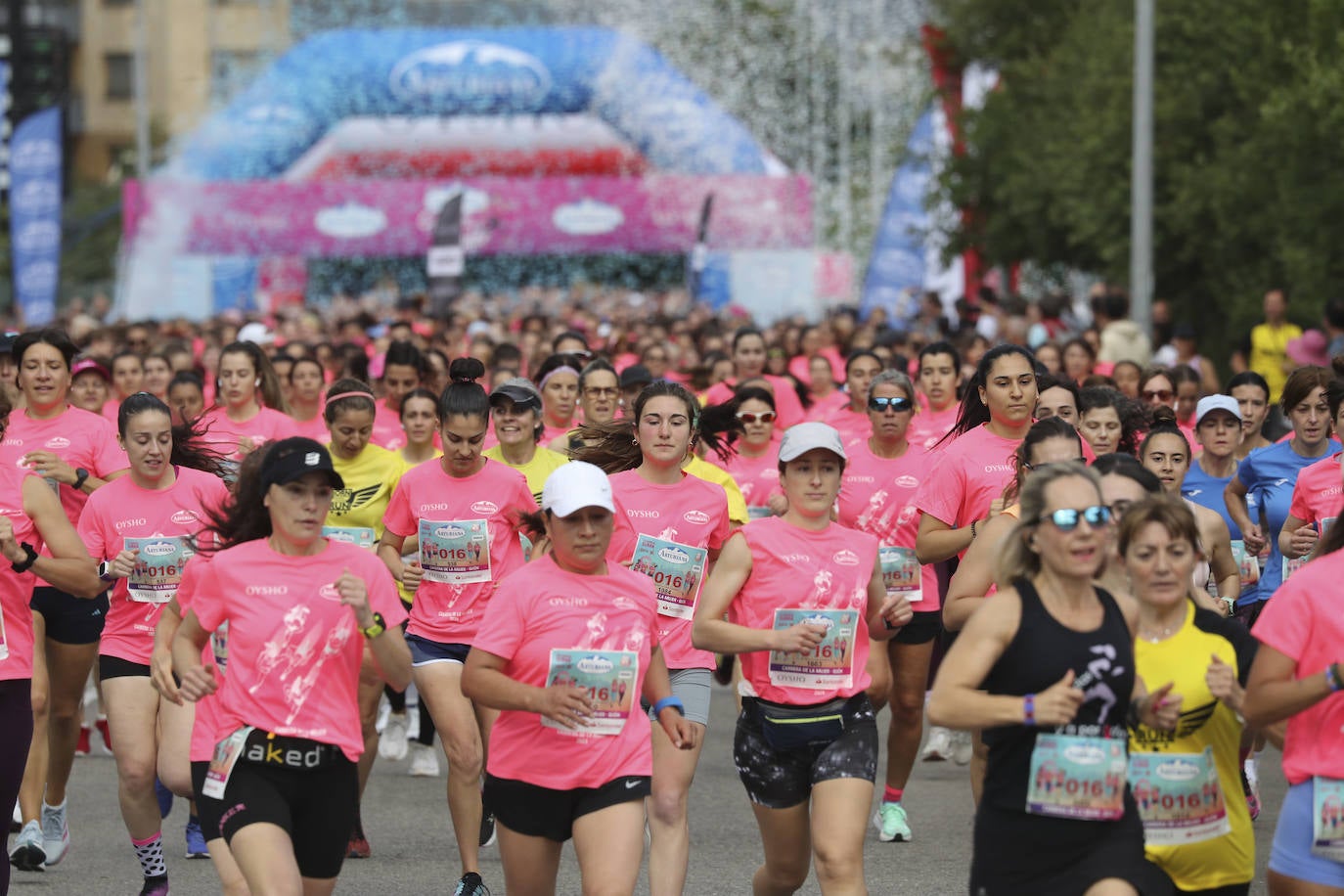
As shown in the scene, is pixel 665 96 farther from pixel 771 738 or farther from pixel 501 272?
pixel 771 738

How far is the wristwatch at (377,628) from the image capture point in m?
6.18

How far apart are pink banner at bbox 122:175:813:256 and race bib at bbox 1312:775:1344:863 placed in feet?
131

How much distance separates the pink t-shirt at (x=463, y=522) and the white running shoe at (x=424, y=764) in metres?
2.75

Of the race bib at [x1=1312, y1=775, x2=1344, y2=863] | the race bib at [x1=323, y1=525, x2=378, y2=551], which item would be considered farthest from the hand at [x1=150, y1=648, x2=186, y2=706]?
the race bib at [x1=323, y1=525, x2=378, y2=551]

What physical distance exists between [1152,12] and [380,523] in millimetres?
12896

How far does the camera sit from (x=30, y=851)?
9.05m

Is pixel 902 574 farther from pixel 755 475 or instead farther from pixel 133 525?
pixel 133 525

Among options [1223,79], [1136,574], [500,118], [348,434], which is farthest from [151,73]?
[1136,574]

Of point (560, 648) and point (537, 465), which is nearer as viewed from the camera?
point (560, 648)

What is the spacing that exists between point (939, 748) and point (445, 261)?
1311 centimetres

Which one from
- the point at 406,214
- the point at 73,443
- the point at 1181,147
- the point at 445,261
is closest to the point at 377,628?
the point at 73,443

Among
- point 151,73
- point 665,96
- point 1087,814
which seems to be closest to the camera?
point 1087,814

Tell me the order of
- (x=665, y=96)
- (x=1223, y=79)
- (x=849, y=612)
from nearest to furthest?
(x=849, y=612) → (x=1223, y=79) → (x=665, y=96)

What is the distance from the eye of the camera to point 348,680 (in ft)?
20.7
